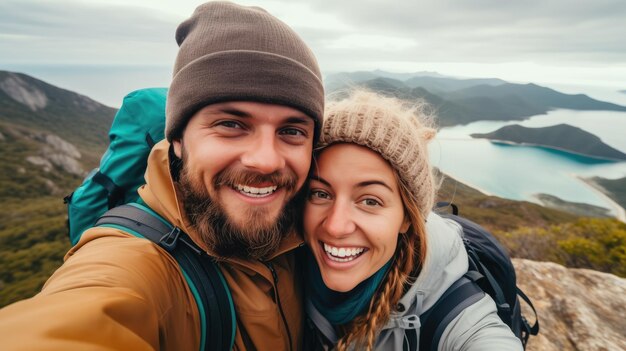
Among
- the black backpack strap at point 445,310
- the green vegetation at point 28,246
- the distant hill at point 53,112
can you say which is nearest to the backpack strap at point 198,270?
the black backpack strap at point 445,310

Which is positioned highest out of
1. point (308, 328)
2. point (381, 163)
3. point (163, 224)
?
point (381, 163)

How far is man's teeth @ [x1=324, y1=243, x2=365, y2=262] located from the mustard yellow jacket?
301mm

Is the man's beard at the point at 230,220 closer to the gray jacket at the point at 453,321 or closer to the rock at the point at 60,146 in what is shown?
the gray jacket at the point at 453,321

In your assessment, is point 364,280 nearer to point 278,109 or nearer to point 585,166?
point 278,109

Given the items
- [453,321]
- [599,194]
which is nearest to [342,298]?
[453,321]

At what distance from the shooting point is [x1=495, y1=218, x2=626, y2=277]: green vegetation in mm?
8453

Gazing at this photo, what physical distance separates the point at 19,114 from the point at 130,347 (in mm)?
204202

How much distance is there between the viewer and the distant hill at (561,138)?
13575cm

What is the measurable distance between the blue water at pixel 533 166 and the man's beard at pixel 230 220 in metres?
96.1

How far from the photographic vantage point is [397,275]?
8.96 ft

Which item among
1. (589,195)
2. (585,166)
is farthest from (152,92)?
(585,166)

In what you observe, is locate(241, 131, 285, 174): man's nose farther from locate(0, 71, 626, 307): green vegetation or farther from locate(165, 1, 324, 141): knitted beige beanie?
locate(0, 71, 626, 307): green vegetation

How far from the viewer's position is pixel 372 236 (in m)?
2.61

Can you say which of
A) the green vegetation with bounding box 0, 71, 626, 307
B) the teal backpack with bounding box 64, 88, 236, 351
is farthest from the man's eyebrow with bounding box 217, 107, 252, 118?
the green vegetation with bounding box 0, 71, 626, 307
